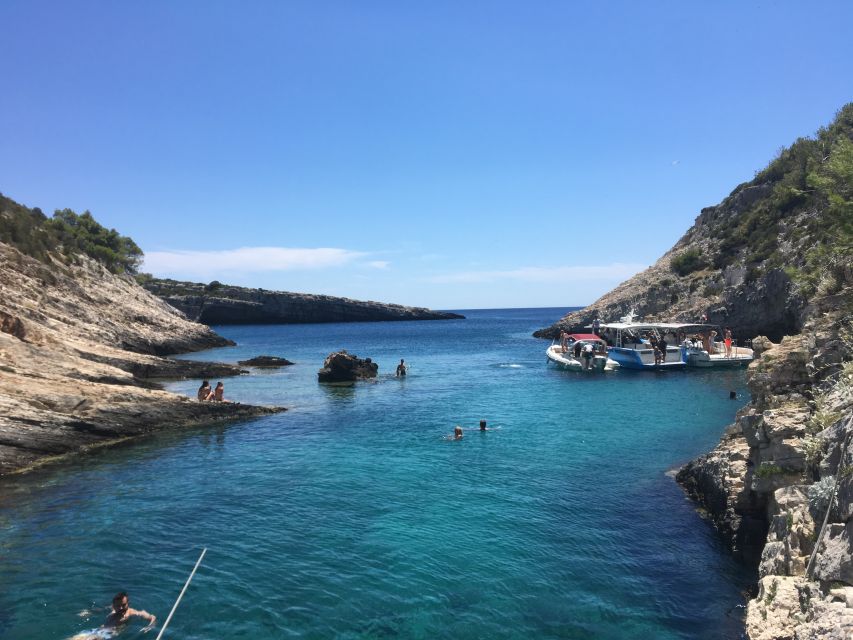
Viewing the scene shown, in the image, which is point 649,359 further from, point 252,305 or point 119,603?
point 252,305

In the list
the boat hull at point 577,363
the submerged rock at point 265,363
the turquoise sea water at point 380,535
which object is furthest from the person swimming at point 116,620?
the submerged rock at point 265,363

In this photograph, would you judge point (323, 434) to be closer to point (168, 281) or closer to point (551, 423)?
point (551, 423)

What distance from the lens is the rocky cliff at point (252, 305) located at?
149 metres

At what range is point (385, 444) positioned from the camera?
25.1 meters

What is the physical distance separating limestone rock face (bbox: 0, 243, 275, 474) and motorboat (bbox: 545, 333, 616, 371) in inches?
1196

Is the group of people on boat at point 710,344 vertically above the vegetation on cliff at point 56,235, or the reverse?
the vegetation on cliff at point 56,235

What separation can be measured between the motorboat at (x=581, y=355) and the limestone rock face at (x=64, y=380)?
99.7ft

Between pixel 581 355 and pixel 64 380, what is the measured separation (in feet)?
134

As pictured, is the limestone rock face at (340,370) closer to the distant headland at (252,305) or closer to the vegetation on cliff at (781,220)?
the vegetation on cliff at (781,220)

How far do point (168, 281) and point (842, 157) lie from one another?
177m

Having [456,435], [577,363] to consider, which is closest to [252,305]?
[577,363]

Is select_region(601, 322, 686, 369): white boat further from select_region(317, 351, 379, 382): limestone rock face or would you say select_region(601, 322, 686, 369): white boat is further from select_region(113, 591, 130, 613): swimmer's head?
select_region(113, 591, 130, 613): swimmer's head

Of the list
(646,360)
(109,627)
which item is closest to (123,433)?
(109,627)

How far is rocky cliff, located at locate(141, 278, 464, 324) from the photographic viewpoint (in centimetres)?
14862
